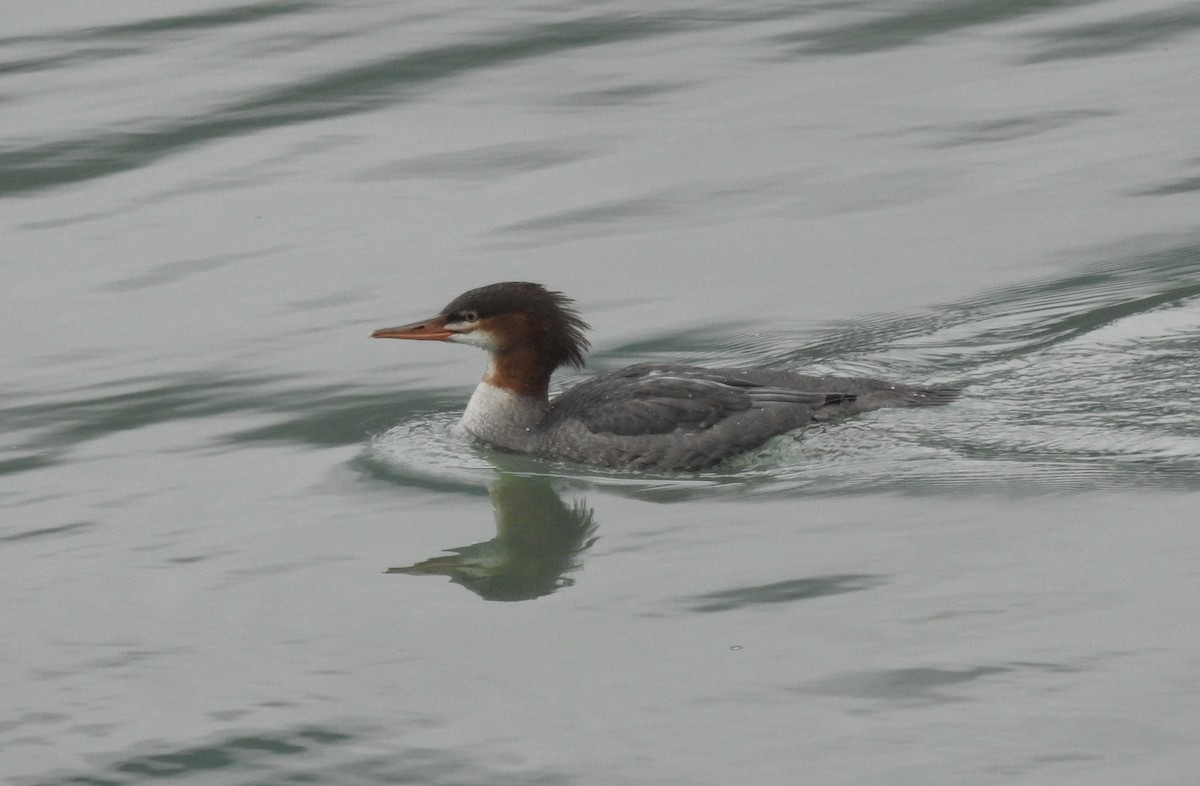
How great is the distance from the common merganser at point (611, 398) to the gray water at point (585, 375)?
19 cm

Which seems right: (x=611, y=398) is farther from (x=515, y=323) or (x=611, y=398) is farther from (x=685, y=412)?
(x=515, y=323)

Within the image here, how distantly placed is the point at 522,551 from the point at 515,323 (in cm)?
191

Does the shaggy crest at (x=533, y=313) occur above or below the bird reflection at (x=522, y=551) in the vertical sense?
above

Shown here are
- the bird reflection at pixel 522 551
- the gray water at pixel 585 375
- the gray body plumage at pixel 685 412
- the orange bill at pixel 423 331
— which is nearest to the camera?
the gray water at pixel 585 375

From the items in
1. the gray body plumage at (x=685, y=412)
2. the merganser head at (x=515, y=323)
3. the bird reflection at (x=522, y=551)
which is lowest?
the bird reflection at (x=522, y=551)

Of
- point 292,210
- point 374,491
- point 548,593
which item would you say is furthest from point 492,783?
point 292,210

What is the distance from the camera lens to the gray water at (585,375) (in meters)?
6.94

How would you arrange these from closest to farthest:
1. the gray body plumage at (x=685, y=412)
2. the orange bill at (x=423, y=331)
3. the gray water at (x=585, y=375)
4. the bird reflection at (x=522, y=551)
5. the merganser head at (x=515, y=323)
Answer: the gray water at (x=585, y=375) < the bird reflection at (x=522, y=551) < the gray body plumage at (x=685, y=412) < the orange bill at (x=423, y=331) < the merganser head at (x=515, y=323)

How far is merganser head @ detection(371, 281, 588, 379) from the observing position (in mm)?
10289

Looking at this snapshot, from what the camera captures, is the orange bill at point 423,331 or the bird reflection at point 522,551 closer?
the bird reflection at point 522,551

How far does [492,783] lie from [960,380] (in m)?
4.70

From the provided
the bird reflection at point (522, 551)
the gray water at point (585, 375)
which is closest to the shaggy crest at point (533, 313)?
the gray water at point (585, 375)

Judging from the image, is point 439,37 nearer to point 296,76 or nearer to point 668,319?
point 296,76

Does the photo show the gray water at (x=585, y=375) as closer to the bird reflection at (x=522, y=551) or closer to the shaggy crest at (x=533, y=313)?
the bird reflection at (x=522, y=551)
